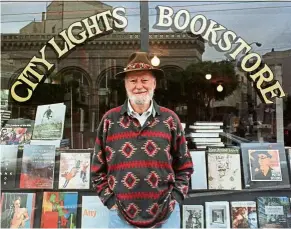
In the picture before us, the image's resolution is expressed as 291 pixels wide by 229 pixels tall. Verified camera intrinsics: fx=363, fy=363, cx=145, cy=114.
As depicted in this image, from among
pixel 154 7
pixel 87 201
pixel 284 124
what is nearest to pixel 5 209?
pixel 87 201

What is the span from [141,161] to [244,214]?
4.45 ft

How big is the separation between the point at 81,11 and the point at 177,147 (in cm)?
204

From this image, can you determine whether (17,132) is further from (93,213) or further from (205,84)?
(205,84)

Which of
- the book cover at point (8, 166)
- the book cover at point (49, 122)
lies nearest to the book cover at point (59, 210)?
the book cover at point (8, 166)

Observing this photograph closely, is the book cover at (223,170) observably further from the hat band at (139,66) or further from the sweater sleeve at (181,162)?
the hat band at (139,66)

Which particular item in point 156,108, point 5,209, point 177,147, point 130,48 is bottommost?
point 5,209

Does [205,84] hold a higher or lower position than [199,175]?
higher

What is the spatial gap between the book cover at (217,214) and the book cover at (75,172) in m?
0.97

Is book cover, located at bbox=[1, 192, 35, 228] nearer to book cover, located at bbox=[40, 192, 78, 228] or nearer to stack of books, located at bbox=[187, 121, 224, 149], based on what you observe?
book cover, located at bbox=[40, 192, 78, 228]

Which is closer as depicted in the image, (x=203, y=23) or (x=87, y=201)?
(x=87, y=201)

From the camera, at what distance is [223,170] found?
9.43ft

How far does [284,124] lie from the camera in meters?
3.43

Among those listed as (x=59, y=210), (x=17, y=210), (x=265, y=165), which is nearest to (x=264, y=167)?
(x=265, y=165)

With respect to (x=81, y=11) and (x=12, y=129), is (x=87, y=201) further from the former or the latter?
(x=81, y=11)
